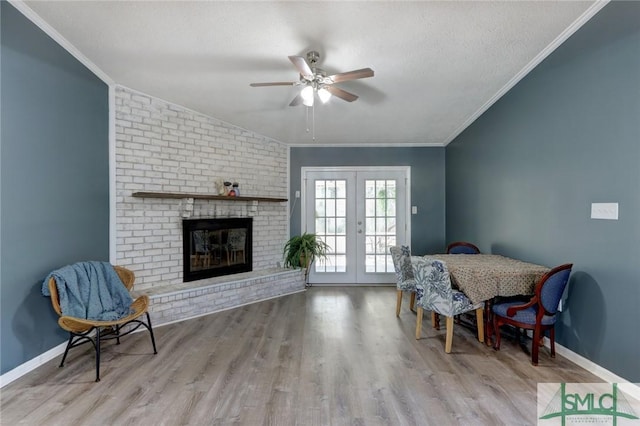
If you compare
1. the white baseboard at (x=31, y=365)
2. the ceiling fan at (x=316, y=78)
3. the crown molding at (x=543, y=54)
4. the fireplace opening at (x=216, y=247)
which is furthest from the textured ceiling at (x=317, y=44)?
the white baseboard at (x=31, y=365)

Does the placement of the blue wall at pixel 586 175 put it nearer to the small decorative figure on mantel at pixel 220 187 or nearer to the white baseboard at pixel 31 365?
the small decorative figure on mantel at pixel 220 187

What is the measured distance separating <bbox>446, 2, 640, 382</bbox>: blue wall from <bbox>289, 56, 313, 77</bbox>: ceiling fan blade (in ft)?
7.11

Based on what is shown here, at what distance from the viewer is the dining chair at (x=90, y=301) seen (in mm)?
2293

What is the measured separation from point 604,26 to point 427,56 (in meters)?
1.23

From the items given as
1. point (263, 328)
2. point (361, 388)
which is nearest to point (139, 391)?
point (263, 328)

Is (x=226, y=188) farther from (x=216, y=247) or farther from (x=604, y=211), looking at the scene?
(x=604, y=211)

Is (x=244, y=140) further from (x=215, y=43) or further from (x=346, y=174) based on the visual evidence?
(x=215, y=43)

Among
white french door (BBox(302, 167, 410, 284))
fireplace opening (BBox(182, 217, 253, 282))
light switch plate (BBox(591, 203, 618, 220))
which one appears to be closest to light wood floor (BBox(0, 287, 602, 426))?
fireplace opening (BBox(182, 217, 253, 282))

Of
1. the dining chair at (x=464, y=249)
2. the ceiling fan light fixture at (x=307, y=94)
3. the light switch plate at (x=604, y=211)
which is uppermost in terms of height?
the ceiling fan light fixture at (x=307, y=94)

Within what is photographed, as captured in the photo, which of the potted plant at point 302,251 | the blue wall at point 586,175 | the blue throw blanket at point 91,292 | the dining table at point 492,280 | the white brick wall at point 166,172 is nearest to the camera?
the blue wall at point 586,175

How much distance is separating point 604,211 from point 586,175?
337 mm

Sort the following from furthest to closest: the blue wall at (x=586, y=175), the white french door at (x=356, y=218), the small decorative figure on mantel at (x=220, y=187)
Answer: the white french door at (x=356, y=218)
the small decorative figure on mantel at (x=220, y=187)
the blue wall at (x=586, y=175)

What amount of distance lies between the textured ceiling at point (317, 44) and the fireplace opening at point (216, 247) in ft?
5.16

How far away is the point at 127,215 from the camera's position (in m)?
3.41
